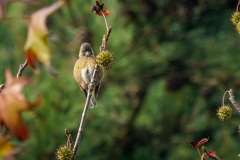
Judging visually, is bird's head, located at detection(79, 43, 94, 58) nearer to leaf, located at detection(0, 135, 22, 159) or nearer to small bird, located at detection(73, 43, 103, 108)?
small bird, located at detection(73, 43, 103, 108)

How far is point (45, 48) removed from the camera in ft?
3.19

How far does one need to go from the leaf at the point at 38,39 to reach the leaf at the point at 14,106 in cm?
4

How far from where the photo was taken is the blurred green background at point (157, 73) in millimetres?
4082

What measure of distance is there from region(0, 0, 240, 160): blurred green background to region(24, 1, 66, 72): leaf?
2.96m

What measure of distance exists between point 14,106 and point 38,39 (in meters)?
0.10

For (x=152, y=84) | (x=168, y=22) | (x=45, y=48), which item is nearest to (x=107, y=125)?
(x=152, y=84)

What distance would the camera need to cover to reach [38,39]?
3.20ft

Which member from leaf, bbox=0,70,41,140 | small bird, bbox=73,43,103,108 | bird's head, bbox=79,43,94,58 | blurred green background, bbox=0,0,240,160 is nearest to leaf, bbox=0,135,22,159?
leaf, bbox=0,70,41,140

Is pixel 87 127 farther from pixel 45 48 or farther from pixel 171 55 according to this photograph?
pixel 45 48

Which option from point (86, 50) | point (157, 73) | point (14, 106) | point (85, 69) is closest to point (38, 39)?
point (14, 106)

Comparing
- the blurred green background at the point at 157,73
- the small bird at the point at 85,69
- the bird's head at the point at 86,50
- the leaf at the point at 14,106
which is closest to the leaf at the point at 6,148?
the leaf at the point at 14,106

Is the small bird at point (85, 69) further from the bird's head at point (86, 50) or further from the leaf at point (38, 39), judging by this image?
the leaf at point (38, 39)

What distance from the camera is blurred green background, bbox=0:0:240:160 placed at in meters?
4.08

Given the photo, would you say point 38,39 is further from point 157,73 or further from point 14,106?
point 157,73
